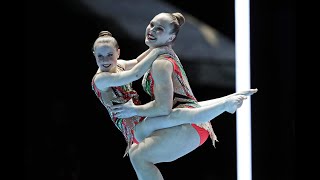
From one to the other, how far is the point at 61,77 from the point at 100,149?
0.43 m

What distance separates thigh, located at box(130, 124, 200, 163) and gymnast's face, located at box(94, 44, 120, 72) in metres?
0.31

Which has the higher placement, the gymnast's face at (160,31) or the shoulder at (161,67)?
the gymnast's face at (160,31)

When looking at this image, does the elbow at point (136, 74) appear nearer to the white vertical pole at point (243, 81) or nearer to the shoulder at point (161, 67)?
the shoulder at point (161, 67)

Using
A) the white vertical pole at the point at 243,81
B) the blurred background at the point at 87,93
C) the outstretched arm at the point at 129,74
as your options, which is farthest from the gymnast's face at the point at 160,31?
the white vertical pole at the point at 243,81

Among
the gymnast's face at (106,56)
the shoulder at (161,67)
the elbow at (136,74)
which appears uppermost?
the gymnast's face at (106,56)

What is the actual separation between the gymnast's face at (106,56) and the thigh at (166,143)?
12.4 inches

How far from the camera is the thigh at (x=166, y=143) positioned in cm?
238

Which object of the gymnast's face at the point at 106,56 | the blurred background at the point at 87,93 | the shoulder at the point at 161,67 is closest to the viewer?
the shoulder at the point at 161,67

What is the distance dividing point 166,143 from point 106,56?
41 centimetres

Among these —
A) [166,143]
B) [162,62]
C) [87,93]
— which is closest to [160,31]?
[162,62]
